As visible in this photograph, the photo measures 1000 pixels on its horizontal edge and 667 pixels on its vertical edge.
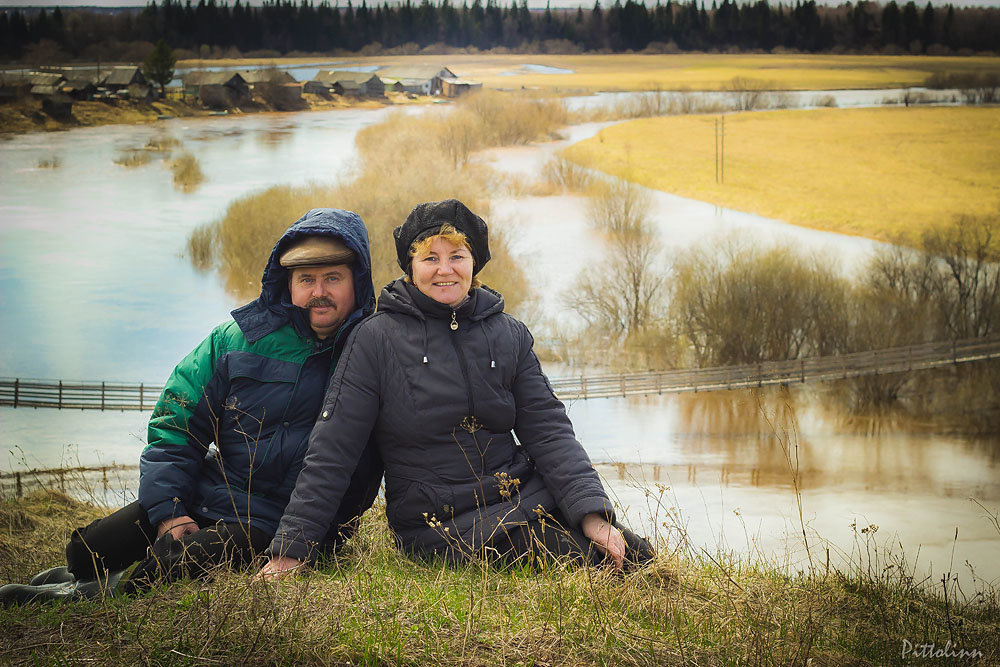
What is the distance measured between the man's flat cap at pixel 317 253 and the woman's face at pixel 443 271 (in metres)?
0.27

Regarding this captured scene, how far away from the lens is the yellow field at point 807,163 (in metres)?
10.1

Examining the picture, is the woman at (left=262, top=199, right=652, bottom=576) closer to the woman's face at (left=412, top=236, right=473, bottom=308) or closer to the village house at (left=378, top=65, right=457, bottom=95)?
the woman's face at (left=412, top=236, right=473, bottom=308)

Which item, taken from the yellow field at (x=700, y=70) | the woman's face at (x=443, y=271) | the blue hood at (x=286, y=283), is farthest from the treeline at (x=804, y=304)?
the woman's face at (x=443, y=271)

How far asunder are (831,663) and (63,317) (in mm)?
8321

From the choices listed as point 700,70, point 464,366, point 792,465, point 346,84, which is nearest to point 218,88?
point 346,84

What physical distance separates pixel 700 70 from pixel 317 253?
355 inches

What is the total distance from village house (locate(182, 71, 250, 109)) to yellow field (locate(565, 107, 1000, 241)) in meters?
3.90

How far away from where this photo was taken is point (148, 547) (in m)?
2.26

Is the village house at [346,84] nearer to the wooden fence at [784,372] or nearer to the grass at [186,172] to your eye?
the grass at [186,172]

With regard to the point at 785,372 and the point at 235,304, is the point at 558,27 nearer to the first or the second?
the point at 235,304

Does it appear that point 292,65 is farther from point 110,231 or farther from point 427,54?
point 110,231

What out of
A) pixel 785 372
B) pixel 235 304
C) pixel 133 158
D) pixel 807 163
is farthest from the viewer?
pixel 785 372

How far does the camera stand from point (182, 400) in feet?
7.62

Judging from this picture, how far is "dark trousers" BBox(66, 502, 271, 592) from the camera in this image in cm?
218
